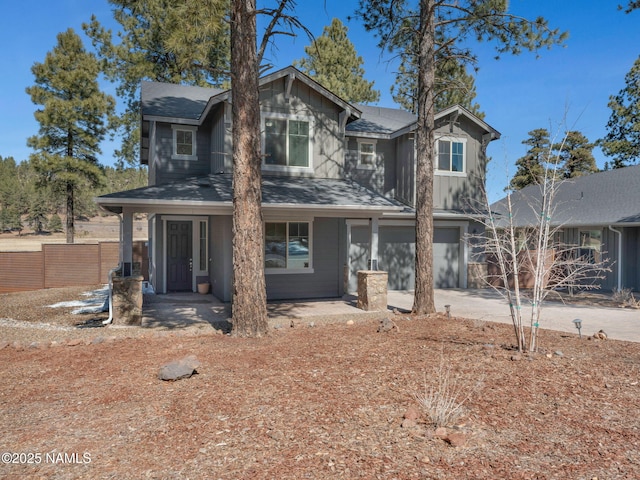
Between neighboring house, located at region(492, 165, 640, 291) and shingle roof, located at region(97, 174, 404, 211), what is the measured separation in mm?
5073

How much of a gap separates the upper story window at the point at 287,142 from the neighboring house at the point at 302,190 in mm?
29

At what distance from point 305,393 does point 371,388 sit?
2.44 feet

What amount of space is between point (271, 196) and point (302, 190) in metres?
1.20

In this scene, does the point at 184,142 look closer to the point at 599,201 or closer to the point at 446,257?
the point at 446,257

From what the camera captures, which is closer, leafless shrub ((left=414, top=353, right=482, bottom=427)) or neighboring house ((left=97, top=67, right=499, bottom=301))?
leafless shrub ((left=414, top=353, right=482, bottom=427))

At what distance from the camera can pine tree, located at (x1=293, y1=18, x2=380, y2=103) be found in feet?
91.3

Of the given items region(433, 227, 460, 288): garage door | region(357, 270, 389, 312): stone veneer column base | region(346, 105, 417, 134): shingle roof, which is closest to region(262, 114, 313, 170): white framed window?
region(346, 105, 417, 134): shingle roof

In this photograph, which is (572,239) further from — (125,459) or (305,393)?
(125,459)

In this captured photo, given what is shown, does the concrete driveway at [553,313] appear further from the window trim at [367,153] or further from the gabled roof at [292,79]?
the gabled roof at [292,79]

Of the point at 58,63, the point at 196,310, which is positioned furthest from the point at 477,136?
the point at 58,63

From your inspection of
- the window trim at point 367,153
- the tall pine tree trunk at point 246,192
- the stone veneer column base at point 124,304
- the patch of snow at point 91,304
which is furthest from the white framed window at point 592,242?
the patch of snow at point 91,304

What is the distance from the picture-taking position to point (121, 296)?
868cm

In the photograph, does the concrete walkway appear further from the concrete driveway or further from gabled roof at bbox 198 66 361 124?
gabled roof at bbox 198 66 361 124

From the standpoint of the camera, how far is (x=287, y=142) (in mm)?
12289
